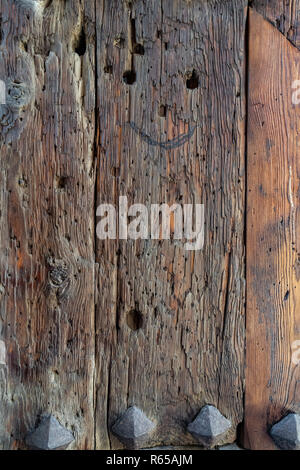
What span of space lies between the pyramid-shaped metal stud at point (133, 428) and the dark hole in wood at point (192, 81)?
96 centimetres

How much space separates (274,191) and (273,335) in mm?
435

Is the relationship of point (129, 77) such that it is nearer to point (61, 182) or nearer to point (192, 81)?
point (192, 81)

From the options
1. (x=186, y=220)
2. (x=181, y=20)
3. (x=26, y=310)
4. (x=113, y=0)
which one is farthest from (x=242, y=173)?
(x=26, y=310)

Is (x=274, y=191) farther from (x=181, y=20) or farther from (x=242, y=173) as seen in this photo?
(x=181, y=20)

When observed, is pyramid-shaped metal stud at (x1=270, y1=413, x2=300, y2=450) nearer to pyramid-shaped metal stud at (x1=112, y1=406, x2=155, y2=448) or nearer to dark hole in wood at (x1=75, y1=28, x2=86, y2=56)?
pyramid-shaped metal stud at (x1=112, y1=406, x2=155, y2=448)

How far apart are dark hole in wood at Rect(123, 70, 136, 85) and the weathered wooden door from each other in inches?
0.4

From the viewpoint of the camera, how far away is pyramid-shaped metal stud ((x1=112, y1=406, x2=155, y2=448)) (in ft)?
Answer: 3.50

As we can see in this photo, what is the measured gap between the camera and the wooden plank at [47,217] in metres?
1.05

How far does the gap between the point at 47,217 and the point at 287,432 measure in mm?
946

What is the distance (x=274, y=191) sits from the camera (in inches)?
43.6

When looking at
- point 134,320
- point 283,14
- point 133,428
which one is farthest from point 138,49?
point 133,428

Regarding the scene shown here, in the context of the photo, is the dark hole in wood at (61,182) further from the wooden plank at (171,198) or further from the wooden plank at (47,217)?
the wooden plank at (171,198)

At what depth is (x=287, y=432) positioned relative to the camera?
110 cm

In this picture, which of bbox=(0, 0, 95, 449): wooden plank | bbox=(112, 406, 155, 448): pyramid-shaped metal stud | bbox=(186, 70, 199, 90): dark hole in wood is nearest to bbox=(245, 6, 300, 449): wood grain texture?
bbox=(186, 70, 199, 90): dark hole in wood
